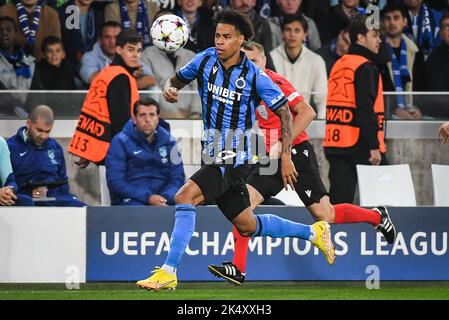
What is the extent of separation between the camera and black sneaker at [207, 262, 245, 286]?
8.49 m

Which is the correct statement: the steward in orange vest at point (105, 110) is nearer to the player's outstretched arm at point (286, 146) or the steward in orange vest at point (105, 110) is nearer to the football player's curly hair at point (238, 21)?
the football player's curly hair at point (238, 21)

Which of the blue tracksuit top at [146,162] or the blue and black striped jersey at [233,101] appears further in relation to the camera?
the blue tracksuit top at [146,162]

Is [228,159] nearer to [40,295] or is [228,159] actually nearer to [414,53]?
[40,295]

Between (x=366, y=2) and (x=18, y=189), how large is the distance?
14.2 feet

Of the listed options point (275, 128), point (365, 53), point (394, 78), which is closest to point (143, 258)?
point (275, 128)

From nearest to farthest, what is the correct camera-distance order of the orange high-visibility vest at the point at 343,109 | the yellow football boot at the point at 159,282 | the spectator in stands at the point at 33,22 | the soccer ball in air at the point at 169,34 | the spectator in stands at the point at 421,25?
the yellow football boot at the point at 159,282
the soccer ball in air at the point at 169,34
the orange high-visibility vest at the point at 343,109
the spectator in stands at the point at 33,22
the spectator in stands at the point at 421,25

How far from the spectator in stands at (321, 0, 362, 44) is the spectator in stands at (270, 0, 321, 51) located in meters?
0.10

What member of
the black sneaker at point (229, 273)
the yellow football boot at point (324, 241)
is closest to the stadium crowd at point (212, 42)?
the yellow football boot at point (324, 241)

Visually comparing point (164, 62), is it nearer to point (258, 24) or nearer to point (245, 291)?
point (258, 24)

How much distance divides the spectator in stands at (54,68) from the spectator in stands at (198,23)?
3.84ft

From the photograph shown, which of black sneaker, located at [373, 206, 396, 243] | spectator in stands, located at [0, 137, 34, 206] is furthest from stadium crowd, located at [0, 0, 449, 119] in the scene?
black sneaker, located at [373, 206, 396, 243]

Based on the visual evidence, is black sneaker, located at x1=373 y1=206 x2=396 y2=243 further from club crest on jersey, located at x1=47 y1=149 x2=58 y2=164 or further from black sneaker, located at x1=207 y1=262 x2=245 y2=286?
club crest on jersey, located at x1=47 y1=149 x2=58 y2=164

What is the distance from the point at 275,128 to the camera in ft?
29.9

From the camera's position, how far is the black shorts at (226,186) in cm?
814
